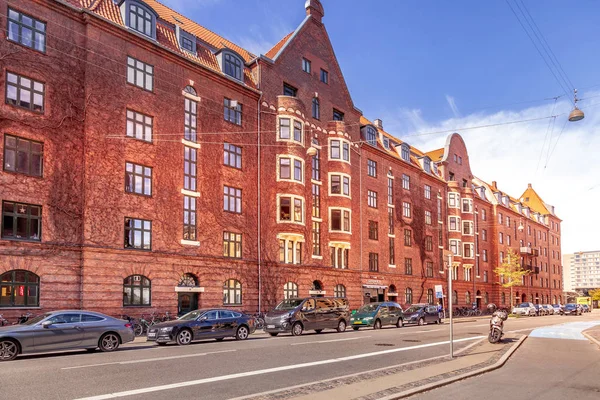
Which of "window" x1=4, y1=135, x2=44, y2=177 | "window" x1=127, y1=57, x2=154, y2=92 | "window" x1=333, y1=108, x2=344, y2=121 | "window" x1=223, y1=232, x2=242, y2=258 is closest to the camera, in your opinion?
"window" x1=4, y1=135, x2=44, y2=177

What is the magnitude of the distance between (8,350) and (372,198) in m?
34.1

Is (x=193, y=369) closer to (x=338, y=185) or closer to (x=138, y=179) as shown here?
(x=138, y=179)

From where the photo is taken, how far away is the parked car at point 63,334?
1491cm

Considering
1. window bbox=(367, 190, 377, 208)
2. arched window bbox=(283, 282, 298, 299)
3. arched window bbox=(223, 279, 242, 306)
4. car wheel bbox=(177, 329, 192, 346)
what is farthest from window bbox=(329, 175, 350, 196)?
car wheel bbox=(177, 329, 192, 346)

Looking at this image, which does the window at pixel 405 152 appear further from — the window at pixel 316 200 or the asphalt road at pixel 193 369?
the asphalt road at pixel 193 369

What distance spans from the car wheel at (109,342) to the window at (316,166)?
2304 centimetres

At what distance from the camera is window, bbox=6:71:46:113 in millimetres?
21766

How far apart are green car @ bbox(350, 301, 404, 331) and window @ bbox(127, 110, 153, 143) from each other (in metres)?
15.1

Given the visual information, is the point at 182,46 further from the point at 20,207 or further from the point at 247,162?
the point at 20,207

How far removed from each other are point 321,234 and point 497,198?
44678 mm

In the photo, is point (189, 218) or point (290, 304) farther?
point (189, 218)

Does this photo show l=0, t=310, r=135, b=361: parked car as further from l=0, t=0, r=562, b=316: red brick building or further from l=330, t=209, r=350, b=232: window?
l=330, t=209, r=350, b=232: window

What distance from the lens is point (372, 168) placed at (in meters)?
45.7

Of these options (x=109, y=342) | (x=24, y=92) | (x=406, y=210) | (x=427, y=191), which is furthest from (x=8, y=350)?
(x=427, y=191)
